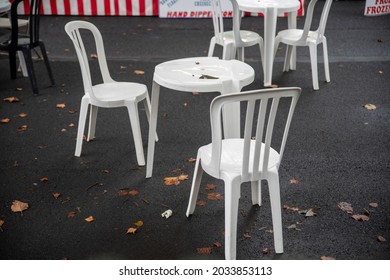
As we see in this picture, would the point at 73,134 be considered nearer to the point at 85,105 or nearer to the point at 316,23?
the point at 85,105

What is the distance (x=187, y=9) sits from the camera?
9.25 m

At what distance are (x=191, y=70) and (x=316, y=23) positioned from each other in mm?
5869

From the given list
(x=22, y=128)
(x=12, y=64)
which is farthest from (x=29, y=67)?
(x=22, y=128)

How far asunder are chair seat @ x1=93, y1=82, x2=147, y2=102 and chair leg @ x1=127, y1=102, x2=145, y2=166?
0.07 m

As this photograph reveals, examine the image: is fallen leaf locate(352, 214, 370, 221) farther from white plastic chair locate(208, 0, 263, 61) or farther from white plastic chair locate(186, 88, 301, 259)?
white plastic chair locate(208, 0, 263, 61)

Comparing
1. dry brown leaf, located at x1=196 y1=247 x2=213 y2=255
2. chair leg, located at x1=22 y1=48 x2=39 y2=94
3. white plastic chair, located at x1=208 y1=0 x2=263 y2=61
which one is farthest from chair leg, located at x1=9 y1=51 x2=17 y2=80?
dry brown leaf, located at x1=196 y1=247 x2=213 y2=255

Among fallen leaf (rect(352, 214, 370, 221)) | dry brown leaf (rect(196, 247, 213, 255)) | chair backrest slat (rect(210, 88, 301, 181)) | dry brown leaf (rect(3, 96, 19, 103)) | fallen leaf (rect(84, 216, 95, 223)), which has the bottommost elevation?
dry brown leaf (rect(3, 96, 19, 103))

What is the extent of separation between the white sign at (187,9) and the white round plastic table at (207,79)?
221 inches

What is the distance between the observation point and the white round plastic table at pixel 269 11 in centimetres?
560

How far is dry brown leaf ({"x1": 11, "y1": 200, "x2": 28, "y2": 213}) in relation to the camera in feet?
11.5

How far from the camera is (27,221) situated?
11.1 ft

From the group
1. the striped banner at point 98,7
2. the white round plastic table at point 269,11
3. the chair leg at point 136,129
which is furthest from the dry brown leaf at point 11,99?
the striped banner at point 98,7

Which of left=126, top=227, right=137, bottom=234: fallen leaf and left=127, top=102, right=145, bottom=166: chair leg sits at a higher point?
left=127, top=102, right=145, bottom=166: chair leg

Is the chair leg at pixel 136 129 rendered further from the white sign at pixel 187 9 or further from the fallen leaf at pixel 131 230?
the white sign at pixel 187 9
